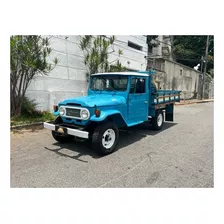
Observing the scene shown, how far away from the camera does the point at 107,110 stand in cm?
469

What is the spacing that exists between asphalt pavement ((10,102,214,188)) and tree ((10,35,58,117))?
1.99 meters

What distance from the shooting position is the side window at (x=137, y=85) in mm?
5492

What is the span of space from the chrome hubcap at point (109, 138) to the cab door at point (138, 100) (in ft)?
3.03

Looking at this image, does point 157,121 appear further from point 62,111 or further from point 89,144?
point 62,111

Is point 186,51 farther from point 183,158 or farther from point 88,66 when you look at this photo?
point 183,158

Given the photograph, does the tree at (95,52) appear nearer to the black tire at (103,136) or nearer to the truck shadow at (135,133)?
the truck shadow at (135,133)

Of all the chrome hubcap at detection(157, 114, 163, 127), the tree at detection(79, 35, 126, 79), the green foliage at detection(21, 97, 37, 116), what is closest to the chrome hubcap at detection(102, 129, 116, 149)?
the chrome hubcap at detection(157, 114, 163, 127)

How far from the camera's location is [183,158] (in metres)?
4.46

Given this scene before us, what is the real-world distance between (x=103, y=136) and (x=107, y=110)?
669mm

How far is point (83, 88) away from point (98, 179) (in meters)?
7.96

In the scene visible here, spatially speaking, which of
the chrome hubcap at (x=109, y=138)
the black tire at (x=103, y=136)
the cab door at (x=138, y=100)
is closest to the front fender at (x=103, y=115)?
the black tire at (x=103, y=136)

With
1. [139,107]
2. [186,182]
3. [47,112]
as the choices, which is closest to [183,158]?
[186,182]

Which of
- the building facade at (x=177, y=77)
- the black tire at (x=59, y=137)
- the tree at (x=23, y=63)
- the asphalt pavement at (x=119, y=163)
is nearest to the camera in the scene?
the asphalt pavement at (x=119, y=163)

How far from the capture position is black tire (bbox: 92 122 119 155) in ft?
14.1
